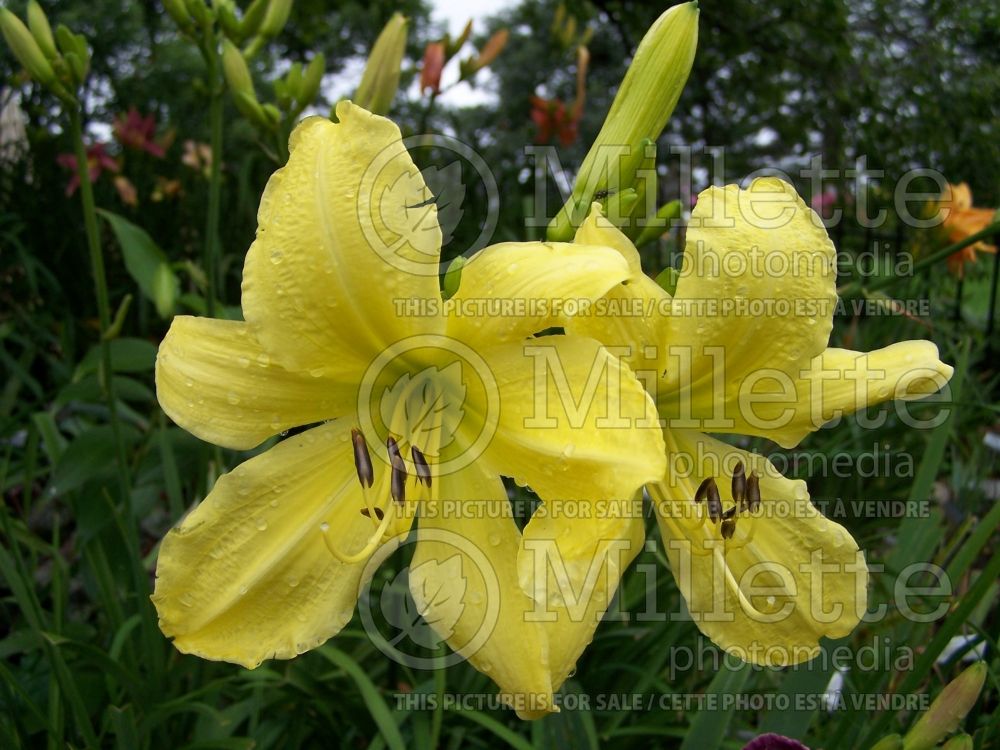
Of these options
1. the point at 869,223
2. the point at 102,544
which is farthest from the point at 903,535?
the point at 869,223

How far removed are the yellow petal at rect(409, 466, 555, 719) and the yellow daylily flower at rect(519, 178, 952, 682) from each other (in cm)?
5

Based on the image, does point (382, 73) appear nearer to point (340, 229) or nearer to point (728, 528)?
point (340, 229)

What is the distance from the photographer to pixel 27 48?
1.65 metres

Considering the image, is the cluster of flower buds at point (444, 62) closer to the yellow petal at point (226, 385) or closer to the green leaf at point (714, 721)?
the yellow petal at point (226, 385)

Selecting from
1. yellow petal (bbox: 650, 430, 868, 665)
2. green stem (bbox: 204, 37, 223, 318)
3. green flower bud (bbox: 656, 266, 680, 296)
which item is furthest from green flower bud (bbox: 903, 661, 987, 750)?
green stem (bbox: 204, 37, 223, 318)

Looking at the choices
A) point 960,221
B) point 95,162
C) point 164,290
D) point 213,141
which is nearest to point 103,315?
point 164,290

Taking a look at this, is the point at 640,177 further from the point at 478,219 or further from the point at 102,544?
the point at 478,219

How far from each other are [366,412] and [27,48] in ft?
3.88

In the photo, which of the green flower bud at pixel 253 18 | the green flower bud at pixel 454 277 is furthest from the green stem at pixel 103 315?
the green flower bud at pixel 454 277

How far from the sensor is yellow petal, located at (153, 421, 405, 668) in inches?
40.8

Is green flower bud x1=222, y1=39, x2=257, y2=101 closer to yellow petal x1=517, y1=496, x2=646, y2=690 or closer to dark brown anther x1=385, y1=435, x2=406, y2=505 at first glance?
dark brown anther x1=385, y1=435, x2=406, y2=505

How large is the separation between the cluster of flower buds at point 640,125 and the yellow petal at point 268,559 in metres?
0.53

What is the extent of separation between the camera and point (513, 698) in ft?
3.32

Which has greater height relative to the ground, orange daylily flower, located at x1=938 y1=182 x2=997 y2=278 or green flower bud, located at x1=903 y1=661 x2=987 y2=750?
orange daylily flower, located at x1=938 y1=182 x2=997 y2=278
